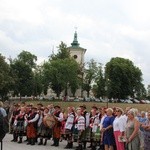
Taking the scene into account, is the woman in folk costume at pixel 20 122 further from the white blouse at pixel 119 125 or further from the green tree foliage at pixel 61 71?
the green tree foliage at pixel 61 71

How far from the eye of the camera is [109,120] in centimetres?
1371

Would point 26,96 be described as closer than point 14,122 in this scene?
No

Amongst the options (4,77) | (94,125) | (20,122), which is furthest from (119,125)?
(4,77)

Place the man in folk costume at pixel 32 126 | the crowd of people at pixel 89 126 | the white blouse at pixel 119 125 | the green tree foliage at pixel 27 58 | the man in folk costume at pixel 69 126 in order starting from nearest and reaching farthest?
the crowd of people at pixel 89 126 < the white blouse at pixel 119 125 < the man in folk costume at pixel 69 126 < the man in folk costume at pixel 32 126 < the green tree foliage at pixel 27 58

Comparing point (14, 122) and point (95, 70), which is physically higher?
point (95, 70)

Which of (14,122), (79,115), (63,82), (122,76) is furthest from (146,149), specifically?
(122,76)

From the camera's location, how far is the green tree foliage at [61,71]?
85.2 metres

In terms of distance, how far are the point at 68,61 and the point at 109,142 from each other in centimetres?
7371

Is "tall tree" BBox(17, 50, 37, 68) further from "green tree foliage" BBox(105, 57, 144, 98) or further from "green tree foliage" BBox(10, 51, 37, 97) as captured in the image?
"green tree foliage" BBox(105, 57, 144, 98)

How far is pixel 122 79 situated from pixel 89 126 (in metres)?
75.0

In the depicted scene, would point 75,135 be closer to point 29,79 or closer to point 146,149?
point 146,149

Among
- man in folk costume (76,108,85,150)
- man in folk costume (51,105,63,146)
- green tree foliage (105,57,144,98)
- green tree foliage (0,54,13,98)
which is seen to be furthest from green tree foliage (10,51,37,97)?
man in folk costume (76,108,85,150)

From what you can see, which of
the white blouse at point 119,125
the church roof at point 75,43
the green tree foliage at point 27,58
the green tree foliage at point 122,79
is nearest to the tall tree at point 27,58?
the green tree foliage at point 27,58

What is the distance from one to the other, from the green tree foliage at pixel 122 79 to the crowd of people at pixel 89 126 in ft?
225
